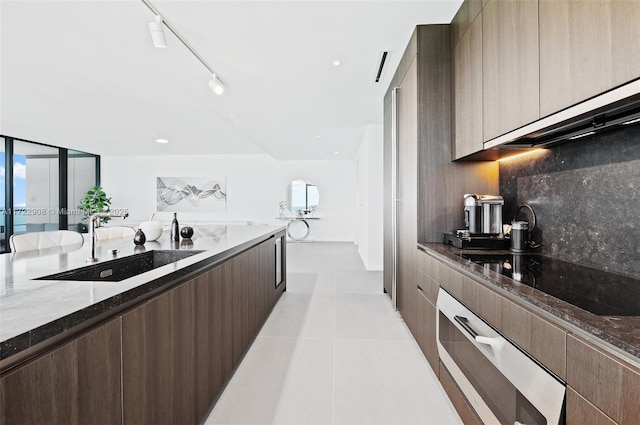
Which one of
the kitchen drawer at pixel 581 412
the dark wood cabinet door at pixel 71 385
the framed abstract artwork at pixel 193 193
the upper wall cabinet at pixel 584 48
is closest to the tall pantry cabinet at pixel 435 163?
the upper wall cabinet at pixel 584 48

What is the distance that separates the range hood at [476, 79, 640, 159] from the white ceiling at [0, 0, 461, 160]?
1196mm

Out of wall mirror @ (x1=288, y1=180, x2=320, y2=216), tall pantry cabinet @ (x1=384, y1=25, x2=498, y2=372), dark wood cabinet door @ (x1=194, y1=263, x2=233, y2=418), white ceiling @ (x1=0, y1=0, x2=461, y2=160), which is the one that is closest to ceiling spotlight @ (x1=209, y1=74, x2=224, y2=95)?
white ceiling @ (x1=0, y1=0, x2=461, y2=160)

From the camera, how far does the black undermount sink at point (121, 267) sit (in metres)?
1.23

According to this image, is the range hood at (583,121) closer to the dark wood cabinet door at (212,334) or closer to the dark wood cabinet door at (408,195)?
the dark wood cabinet door at (408,195)

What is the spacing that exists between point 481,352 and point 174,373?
1.26 meters

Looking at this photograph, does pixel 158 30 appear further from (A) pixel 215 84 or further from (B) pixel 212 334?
(B) pixel 212 334

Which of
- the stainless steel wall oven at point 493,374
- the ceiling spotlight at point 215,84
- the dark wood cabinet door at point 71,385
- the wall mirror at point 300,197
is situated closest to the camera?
the dark wood cabinet door at point 71,385

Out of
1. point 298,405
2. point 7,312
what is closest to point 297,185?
point 298,405

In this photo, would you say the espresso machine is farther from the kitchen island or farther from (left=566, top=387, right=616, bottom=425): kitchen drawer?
the kitchen island

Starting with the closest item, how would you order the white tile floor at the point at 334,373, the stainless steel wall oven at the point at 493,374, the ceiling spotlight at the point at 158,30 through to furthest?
1. the stainless steel wall oven at the point at 493,374
2. the white tile floor at the point at 334,373
3. the ceiling spotlight at the point at 158,30

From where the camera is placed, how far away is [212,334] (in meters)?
1.56

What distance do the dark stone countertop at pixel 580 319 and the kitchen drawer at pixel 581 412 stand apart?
0.16 m

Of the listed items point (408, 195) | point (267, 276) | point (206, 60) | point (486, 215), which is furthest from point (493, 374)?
point (206, 60)

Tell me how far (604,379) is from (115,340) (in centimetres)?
126
